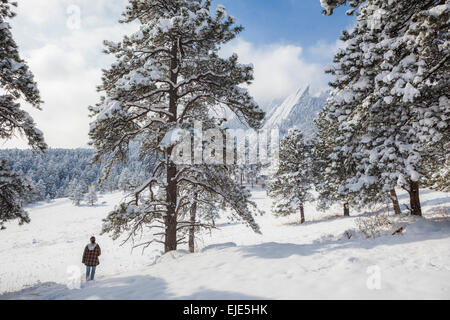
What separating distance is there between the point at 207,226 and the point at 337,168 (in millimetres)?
6055

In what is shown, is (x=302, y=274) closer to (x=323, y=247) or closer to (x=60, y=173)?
(x=323, y=247)

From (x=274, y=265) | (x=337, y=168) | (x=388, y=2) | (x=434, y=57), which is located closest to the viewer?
(x=274, y=265)

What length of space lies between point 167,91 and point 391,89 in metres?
6.61

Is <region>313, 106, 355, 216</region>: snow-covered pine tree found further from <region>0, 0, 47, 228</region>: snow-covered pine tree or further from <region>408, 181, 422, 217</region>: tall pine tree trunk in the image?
<region>0, 0, 47, 228</region>: snow-covered pine tree

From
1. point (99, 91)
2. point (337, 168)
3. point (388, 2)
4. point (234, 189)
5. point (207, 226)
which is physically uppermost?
point (388, 2)

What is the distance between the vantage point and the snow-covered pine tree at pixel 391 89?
5617 millimetres

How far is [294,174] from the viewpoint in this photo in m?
24.5

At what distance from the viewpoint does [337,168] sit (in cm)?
994

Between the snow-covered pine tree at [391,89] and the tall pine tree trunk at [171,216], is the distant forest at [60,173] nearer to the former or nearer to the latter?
the tall pine tree trunk at [171,216]

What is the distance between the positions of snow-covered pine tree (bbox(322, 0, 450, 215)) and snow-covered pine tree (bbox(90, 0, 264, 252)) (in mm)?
3267

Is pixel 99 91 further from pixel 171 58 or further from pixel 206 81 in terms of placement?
pixel 206 81

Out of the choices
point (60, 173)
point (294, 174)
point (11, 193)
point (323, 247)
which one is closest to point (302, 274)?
point (323, 247)

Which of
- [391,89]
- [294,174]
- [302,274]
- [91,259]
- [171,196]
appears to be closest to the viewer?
[302,274]
